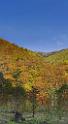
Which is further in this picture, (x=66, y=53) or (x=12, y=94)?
(x=66, y=53)

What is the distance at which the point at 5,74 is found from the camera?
33062 mm

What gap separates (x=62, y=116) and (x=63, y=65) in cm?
1686

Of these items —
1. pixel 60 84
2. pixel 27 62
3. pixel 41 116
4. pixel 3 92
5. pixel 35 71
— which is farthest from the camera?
pixel 27 62

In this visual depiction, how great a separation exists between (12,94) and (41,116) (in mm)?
7364

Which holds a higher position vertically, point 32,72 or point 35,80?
point 32,72

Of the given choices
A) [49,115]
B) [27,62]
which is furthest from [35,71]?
[49,115]

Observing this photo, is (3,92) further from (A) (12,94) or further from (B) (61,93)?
(B) (61,93)

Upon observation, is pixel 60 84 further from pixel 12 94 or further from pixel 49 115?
pixel 49 115

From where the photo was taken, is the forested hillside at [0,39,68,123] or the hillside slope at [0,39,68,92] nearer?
the forested hillside at [0,39,68,123]

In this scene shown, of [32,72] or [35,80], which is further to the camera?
[32,72]

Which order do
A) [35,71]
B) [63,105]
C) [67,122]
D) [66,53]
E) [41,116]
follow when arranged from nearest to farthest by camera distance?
[67,122] < [41,116] < [63,105] < [35,71] < [66,53]

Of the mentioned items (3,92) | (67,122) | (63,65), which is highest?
(63,65)

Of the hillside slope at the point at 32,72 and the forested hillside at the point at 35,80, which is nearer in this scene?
the forested hillside at the point at 35,80

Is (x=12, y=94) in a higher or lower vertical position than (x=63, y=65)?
lower
